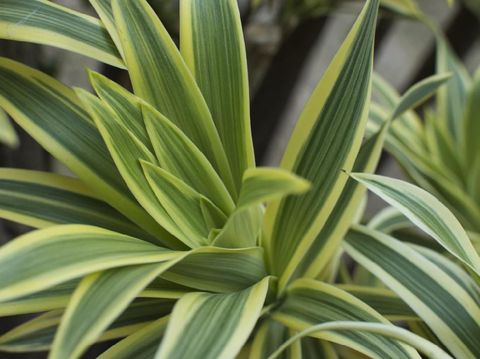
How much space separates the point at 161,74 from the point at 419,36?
1649 millimetres

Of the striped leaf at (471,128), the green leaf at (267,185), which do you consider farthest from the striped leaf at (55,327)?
the striped leaf at (471,128)

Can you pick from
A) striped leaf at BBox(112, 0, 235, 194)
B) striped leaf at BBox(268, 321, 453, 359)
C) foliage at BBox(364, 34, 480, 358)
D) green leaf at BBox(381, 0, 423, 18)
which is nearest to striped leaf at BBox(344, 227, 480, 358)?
foliage at BBox(364, 34, 480, 358)

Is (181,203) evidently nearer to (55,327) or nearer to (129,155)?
(129,155)

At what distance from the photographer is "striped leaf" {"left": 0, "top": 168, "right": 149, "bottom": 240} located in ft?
1.77

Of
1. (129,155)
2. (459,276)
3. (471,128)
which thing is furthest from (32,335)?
(471,128)

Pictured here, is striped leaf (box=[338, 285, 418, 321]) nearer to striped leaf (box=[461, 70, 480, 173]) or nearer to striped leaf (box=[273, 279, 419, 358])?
striped leaf (box=[273, 279, 419, 358])

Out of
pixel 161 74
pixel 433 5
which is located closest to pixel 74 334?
pixel 161 74

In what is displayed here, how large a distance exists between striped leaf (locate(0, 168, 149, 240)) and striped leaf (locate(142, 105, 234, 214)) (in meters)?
0.08

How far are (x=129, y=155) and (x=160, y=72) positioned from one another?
89 mm

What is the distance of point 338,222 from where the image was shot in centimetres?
60

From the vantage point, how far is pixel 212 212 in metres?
0.55

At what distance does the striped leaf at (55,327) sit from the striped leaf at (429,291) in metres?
0.23

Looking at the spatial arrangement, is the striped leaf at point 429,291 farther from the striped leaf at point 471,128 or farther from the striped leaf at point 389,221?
the striped leaf at point 471,128

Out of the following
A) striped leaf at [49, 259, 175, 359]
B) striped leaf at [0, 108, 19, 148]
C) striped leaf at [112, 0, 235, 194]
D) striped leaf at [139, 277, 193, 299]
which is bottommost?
striped leaf at [139, 277, 193, 299]
